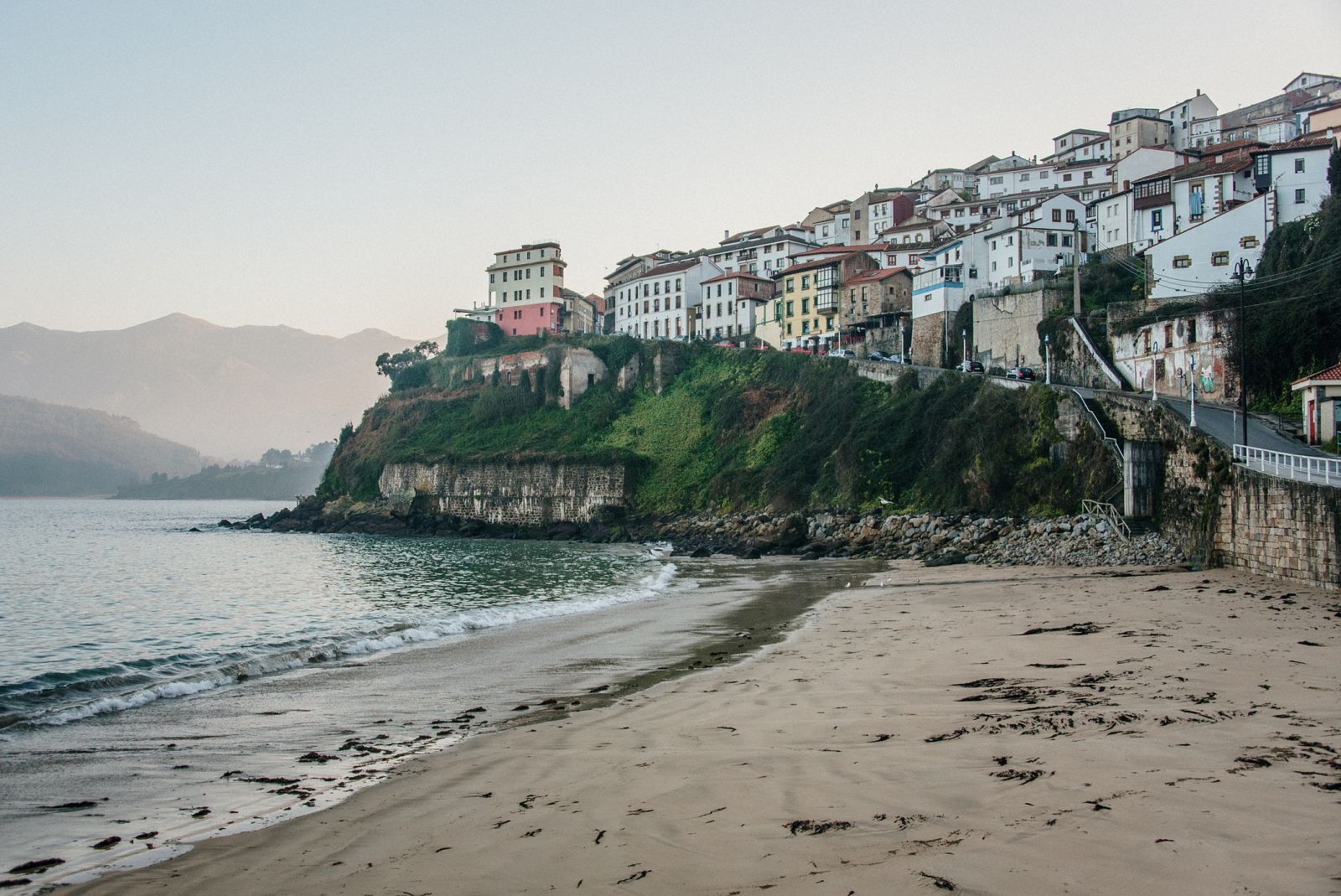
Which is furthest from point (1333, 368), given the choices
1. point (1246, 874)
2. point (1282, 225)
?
point (1246, 874)

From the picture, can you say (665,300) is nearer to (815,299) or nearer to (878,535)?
(815,299)

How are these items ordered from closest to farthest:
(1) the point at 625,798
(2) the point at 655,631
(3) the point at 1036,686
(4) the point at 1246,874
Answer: (4) the point at 1246,874 < (1) the point at 625,798 < (3) the point at 1036,686 < (2) the point at 655,631

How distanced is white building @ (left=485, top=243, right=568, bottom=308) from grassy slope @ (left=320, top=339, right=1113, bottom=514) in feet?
40.4

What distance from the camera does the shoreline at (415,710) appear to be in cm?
741

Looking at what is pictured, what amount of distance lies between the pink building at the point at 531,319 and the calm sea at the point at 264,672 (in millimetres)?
64700

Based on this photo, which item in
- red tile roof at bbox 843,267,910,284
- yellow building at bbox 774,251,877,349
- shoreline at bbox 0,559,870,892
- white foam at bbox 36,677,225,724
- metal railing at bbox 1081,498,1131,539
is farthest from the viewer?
yellow building at bbox 774,251,877,349

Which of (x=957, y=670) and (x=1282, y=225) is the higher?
(x=1282, y=225)

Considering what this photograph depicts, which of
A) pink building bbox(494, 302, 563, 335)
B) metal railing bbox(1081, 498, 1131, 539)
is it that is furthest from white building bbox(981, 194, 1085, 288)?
pink building bbox(494, 302, 563, 335)

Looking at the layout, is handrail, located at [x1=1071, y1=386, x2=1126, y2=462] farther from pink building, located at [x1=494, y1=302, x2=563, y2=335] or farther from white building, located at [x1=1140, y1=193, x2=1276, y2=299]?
pink building, located at [x1=494, y1=302, x2=563, y2=335]

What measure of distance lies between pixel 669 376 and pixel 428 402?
29.2 meters

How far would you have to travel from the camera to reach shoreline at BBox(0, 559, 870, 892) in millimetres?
7406

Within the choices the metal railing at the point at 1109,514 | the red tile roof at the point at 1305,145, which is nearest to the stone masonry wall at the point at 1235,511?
the metal railing at the point at 1109,514

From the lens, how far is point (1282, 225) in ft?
155

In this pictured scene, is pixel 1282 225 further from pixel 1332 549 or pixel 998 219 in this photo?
pixel 1332 549
